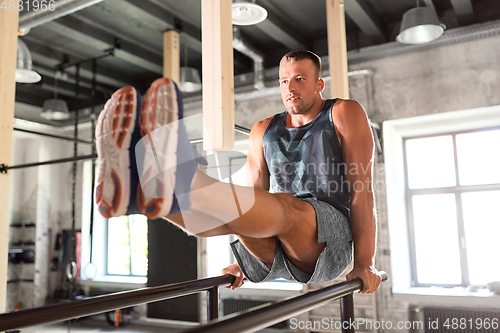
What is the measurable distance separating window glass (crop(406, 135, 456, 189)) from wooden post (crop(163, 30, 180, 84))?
325 centimetres

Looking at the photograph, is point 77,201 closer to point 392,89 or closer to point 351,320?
point 392,89

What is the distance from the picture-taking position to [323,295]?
1.12 meters

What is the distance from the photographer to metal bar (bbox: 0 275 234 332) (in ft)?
3.24

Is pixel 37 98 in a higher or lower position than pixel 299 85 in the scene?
higher

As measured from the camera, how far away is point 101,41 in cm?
564

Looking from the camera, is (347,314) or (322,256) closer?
(347,314)

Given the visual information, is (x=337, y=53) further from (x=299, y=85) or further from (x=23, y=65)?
Result: (x=23, y=65)

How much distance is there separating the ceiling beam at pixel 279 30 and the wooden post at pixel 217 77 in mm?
3066

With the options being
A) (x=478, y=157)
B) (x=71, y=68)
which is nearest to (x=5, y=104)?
(x=71, y=68)

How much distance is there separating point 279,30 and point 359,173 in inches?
161

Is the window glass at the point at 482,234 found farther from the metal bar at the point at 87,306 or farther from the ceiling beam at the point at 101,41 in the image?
the ceiling beam at the point at 101,41

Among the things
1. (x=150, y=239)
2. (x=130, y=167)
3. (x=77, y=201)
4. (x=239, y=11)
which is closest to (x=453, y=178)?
(x=239, y=11)

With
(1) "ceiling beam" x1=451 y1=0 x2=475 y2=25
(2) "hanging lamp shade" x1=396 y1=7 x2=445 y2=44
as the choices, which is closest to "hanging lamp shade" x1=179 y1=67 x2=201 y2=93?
(2) "hanging lamp shade" x1=396 y1=7 x2=445 y2=44

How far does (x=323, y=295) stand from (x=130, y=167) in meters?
0.60
